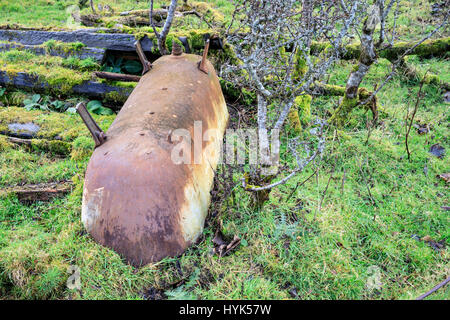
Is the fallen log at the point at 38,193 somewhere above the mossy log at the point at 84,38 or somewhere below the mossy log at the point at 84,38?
below

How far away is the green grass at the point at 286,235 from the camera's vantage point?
2256 millimetres

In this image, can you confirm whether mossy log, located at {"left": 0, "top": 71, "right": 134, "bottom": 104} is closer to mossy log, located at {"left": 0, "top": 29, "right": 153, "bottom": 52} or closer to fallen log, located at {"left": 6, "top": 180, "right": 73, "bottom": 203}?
mossy log, located at {"left": 0, "top": 29, "right": 153, "bottom": 52}

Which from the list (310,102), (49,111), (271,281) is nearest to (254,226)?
(271,281)

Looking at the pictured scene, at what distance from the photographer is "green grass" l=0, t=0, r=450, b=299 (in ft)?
7.40

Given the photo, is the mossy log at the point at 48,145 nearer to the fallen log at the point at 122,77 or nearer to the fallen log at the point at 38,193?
the fallen log at the point at 38,193

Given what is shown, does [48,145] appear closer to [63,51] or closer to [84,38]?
[63,51]

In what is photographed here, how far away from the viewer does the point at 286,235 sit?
2.70 m

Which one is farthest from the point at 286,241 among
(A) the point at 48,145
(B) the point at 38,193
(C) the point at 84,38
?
(C) the point at 84,38

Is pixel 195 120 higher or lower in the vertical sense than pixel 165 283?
higher

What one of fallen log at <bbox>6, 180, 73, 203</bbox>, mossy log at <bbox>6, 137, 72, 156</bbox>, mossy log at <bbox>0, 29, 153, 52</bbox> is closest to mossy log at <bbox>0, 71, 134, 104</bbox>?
mossy log at <bbox>0, 29, 153, 52</bbox>

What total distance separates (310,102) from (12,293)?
13.0 feet

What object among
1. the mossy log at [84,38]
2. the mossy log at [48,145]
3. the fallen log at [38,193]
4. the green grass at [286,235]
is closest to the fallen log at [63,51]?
the mossy log at [84,38]
